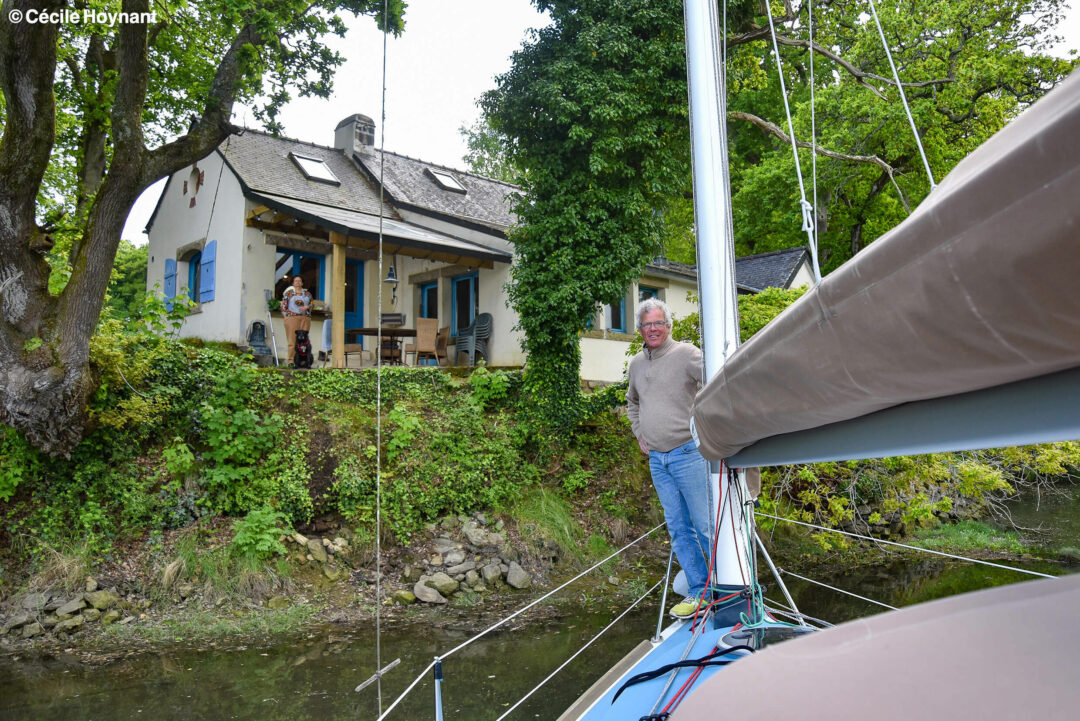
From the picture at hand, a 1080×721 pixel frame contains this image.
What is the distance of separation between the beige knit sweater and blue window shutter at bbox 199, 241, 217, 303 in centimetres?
1243

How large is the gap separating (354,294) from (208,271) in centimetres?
288

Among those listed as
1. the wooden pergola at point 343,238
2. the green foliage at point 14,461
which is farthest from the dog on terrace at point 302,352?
the green foliage at point 14,461

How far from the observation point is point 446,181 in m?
19.5

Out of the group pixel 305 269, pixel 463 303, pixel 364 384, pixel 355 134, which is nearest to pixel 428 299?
pixel 463 303

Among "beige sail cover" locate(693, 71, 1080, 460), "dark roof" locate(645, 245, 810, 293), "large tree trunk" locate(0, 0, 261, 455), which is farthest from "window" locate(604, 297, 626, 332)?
"beige sail cover" locate(693, 71, 1080, 460)

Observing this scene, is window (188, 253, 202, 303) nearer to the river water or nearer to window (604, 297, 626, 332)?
window (604, 297, 626, 332)

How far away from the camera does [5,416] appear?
802 centimetres

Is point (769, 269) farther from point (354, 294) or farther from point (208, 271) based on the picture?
point (208, 271)

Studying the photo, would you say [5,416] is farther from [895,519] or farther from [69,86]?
[895,519]

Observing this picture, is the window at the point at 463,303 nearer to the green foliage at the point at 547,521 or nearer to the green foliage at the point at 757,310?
the green foliage at the point at 757,310

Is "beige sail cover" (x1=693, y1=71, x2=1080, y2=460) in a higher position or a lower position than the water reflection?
higher

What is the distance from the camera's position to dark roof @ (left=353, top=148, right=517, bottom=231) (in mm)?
17312

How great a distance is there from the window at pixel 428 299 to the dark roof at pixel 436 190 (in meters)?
1.58

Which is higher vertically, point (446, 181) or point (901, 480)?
point (446, 181)
